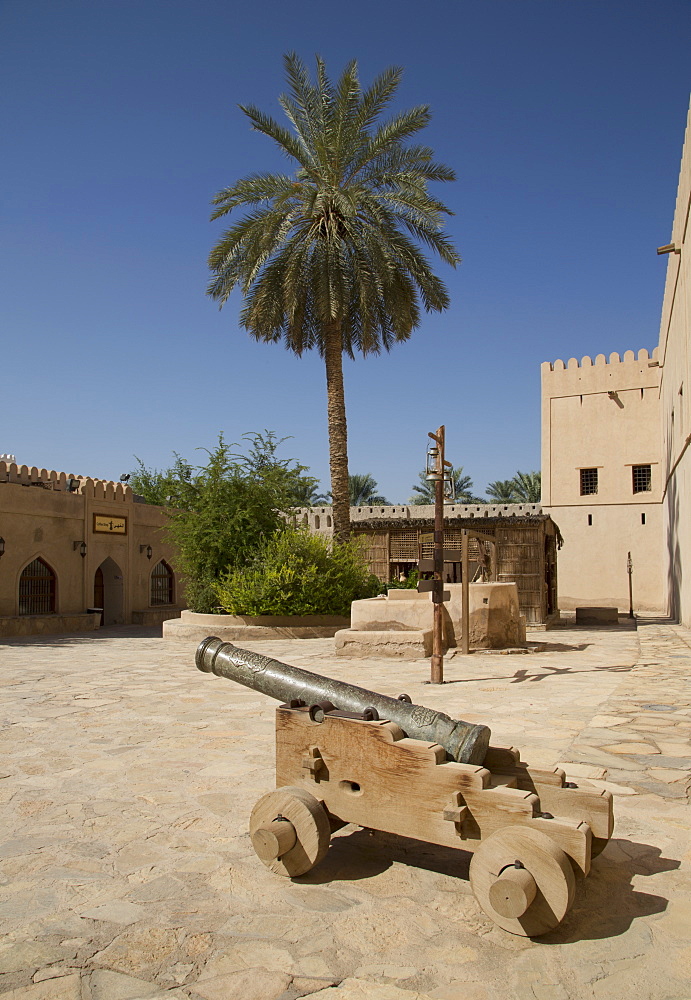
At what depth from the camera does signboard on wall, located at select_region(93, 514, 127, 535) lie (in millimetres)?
19500

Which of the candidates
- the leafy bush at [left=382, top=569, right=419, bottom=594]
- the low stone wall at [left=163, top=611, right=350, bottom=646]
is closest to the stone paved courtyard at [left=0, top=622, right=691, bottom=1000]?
the low stone wall at [left=163, top=611, right=350, bottom=646]

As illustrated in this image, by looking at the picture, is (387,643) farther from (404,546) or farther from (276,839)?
(404,546)

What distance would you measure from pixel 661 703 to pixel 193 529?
11.6 meters

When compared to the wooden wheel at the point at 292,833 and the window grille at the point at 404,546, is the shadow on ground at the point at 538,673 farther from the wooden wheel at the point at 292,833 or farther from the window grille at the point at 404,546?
the window grille at the point at 404,546

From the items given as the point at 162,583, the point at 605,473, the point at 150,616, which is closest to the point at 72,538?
the point at 150,616

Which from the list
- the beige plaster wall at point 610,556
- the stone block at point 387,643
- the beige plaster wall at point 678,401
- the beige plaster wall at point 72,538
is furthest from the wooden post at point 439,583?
the beige plaster wall at point 610,556

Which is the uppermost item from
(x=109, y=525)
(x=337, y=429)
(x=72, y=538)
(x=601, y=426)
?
(x=601, y=426)

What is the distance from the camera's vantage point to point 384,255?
16.2m

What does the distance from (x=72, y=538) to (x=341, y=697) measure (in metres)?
16.6

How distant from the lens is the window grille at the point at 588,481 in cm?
2617

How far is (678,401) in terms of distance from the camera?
655 inches

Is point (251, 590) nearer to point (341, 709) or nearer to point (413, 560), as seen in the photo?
point (413, 560)

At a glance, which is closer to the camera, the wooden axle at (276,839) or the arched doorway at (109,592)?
the wooden axle at (276,839)

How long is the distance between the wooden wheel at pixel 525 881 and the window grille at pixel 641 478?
964 inches
